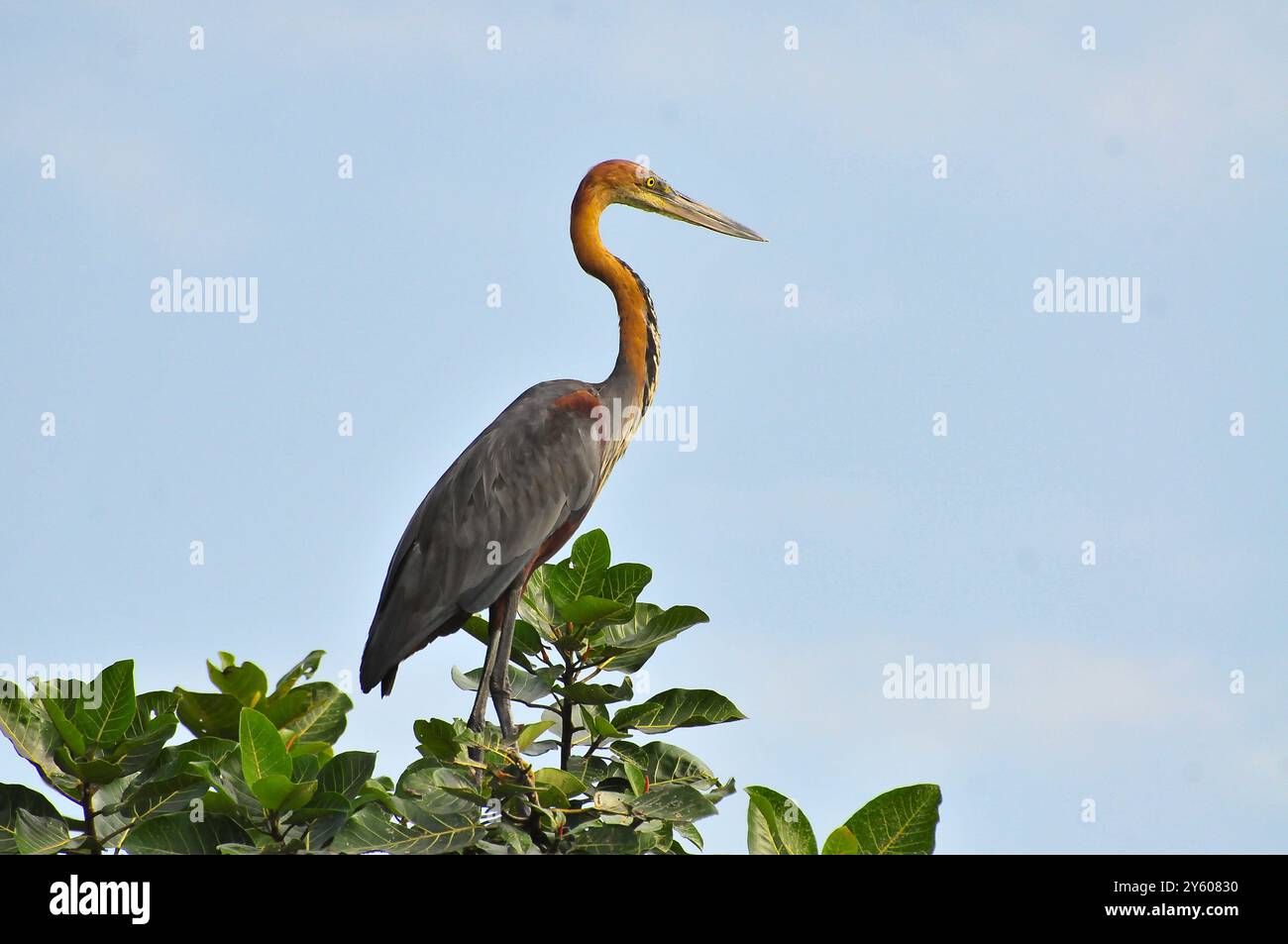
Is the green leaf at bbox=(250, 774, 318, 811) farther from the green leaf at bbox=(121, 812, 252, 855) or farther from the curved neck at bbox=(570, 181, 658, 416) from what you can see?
the curved neck at bbox=(570, 181, 658, 416)

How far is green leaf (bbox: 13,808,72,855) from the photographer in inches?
179

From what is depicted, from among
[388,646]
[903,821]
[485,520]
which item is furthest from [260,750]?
[485,520]

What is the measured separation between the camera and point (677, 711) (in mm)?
5250

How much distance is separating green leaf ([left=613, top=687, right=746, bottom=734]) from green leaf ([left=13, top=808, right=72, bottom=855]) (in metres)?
2.01

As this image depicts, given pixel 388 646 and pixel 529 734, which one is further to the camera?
pixel 388 646

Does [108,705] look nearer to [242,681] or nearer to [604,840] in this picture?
[242,681]

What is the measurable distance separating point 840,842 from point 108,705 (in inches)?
102

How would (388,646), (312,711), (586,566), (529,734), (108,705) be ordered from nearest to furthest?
(108,705) → (529,734) → (586,566) → (312,711) → (388,646)

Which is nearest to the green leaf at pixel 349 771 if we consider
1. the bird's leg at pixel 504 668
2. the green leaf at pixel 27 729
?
the green leaf at pixel 27 729

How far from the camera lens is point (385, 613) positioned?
7.35 metres

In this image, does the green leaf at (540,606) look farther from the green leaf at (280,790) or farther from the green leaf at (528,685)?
the green leaf at (280,790)
